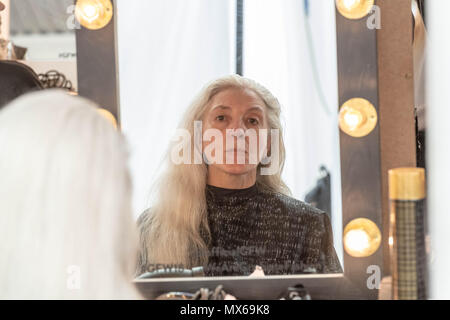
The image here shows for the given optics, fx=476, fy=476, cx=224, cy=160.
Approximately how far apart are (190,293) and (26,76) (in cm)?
A: 46

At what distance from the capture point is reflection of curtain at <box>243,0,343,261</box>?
78 cm

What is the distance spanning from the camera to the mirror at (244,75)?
78 centimetres

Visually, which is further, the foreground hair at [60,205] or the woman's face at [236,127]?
the woman's face at [236,127]

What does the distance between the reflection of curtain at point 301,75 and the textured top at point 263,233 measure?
31 millimetres

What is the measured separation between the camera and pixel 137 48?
80 centimetres

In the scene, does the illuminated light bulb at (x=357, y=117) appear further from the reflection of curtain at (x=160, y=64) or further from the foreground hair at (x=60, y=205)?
the foreground hair at (x=60, y=205)

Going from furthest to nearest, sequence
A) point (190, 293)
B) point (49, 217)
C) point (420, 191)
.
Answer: point (190, 293), point (420, 191), point (49, 217)

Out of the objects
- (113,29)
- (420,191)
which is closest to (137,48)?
(113,29)

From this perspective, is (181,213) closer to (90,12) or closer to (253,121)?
(253,121)

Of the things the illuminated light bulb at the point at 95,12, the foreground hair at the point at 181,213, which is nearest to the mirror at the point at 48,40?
the illuminated light bulb at the point at 95,12

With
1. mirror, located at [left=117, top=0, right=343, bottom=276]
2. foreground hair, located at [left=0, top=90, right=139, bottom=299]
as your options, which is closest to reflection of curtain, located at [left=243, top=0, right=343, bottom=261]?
mirror, located at [left=117, top=0, right=343, bottom=276]

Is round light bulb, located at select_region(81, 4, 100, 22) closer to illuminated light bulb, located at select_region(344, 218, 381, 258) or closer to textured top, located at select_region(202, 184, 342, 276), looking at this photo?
textured top, located at select_region(202, 184, 342, 276)

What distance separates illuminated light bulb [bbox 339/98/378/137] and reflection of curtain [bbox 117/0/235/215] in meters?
0.21
